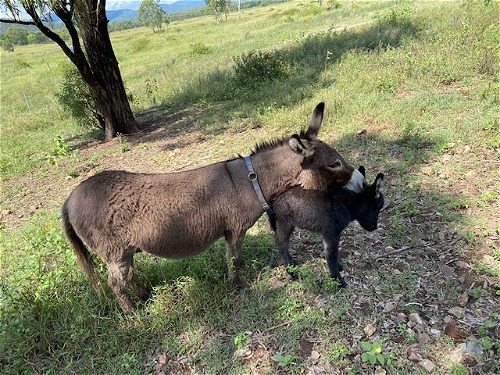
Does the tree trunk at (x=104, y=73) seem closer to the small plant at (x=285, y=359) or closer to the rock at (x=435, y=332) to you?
the small plant at (x=285, y=359)

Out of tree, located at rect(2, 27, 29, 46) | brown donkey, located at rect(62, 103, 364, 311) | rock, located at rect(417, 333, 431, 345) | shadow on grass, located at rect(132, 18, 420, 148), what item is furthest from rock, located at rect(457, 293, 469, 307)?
tree, located at rect(2, 27, 29, 46)

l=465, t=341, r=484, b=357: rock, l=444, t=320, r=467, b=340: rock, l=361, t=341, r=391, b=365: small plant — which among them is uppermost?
l=361, t=341, r=391, b=365: small plant

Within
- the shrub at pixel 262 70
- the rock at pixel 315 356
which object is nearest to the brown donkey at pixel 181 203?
the rock at pixel 315 356

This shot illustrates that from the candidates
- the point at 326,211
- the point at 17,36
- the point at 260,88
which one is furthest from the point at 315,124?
the point at 17,36

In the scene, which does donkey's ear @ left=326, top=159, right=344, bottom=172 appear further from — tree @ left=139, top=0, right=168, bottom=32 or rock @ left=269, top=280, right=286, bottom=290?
tree @ left=139, top=0, right=168, bottom=32

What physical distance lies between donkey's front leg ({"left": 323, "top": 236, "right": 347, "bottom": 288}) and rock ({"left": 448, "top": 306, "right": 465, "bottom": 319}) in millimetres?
873

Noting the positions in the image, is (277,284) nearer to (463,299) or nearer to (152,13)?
(463,299)

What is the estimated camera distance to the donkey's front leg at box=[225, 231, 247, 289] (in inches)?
126

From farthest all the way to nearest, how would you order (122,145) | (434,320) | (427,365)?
(122,145), (434,320), (427,365)

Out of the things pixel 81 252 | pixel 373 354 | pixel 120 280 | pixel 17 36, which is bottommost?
pixel 373 354

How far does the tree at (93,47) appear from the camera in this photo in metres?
6.93

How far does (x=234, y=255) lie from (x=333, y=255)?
3.08 feet

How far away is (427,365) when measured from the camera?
2.40 meters

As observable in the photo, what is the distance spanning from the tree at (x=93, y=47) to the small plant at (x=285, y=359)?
7.32 meters
